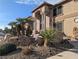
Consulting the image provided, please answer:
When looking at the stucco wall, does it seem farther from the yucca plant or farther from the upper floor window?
the yucca plant

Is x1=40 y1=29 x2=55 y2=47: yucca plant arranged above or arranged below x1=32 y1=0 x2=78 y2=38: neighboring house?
below

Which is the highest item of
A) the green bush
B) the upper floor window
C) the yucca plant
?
the upper floor window

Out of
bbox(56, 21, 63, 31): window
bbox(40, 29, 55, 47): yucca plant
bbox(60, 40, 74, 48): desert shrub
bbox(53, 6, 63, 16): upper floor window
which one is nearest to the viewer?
bbox(40, 29, 55, 47): yucca plant

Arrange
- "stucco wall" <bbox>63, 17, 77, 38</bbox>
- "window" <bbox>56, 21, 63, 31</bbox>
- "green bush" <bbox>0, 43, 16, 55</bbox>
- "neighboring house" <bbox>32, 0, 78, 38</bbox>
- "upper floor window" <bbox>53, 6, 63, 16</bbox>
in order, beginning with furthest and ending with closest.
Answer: "upper floor window" <bbox>53, 6, 63, 16</bbox> → "window" <bbox>56, 21, 63, 31</bbox> → "neighboring house" <bbox>32, 0, 78, 38</bbox> → "stucco wall" <bbox>63, 17, 77, 38</bbox> → "green bush" <bbox>0, 43, 16, 55</bbox>

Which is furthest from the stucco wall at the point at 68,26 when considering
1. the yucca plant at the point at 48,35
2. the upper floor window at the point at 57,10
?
the yucca plant at the point at 48,35

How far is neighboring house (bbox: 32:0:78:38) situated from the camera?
1658 centimetres

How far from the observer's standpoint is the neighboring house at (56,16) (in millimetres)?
16580

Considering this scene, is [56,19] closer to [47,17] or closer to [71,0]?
[47,17]

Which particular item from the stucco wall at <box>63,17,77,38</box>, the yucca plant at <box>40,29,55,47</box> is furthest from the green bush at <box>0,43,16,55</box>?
the stucco wall at <box>63,17,77,38</box>

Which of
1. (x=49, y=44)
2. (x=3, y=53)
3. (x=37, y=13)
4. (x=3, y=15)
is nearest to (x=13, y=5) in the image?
(x=3, y=15)

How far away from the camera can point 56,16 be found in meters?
19.1

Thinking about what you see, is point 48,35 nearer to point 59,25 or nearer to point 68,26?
point 68,26

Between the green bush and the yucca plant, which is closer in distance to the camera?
the green bush

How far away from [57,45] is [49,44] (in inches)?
27.5
